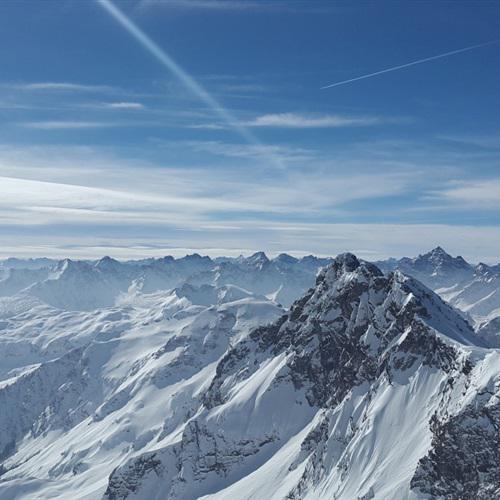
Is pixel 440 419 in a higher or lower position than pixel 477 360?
lower

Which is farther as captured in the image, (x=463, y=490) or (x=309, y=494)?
(x=309, y=494)

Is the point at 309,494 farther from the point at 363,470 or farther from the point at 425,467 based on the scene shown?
the point at 425,467

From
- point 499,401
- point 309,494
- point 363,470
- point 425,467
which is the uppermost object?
point 499,401

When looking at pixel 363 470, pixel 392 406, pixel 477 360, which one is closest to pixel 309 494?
pixel 363 470

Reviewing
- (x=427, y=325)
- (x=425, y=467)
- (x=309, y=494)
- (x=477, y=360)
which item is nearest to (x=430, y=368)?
(x=427, y=325)

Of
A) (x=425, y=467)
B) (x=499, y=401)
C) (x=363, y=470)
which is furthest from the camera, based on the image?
(x=363, y=470)

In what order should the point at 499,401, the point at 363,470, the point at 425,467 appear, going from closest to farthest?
the point at 499,401
the point at 425,467
the point at 363,470

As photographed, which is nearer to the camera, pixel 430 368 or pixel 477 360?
pixel 477 360

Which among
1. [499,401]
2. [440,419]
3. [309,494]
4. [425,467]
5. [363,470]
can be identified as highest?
[499,401]

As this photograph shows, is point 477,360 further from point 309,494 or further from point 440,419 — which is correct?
point 309,494
